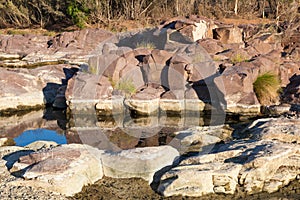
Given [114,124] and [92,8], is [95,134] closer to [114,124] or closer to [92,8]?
[114,124]

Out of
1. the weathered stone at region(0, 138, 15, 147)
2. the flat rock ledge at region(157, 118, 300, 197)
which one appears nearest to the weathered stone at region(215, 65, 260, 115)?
the flat rock ledge at region(157, 118, 300, 197)

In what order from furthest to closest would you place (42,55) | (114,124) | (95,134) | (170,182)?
(42,55) < (114,124) < (95,134) < (170,182)

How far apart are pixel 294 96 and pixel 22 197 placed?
426 inches

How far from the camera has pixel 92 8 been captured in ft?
112

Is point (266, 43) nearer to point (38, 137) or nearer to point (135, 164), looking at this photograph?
point (38, 137)

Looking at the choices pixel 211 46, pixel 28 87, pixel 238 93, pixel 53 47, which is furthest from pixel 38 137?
pixel 53 47

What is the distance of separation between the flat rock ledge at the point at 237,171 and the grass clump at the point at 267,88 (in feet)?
18.6

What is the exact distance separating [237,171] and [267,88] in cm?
743

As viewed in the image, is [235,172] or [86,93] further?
[86,93]

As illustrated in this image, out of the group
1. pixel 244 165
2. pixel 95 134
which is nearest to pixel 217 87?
pixel 95 134

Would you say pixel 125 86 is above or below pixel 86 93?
above

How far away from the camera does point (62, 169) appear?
28.3 ft

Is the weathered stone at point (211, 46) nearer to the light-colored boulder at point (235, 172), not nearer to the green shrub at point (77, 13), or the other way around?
the light-colored boulder at point (235, 172)

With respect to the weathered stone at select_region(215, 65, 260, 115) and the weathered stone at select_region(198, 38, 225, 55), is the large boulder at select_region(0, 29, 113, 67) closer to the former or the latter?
the weathered stone at select_region(198, 38, 225, 55)
